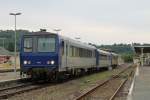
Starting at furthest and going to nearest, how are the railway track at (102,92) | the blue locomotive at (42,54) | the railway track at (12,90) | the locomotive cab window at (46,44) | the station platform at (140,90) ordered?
Answer: the locomotive cab window at (46,44)
the blue locomotive at (42,54)
the railway track at (102,92)
the railway track at (12,90)
the station platform at (140,90)

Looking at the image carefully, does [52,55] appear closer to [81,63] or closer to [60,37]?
[60,37]

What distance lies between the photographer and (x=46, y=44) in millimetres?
27250

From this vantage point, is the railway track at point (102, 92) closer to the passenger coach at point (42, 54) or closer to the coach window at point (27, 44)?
the passenger coach at point (42, 54)

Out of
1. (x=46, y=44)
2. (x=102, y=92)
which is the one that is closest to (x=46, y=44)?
(x=46, y=44)

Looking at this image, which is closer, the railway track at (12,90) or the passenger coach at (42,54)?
the railway track at (12,90)

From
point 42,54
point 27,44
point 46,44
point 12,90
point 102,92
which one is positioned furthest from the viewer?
point 27,44

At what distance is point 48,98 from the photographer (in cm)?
1839

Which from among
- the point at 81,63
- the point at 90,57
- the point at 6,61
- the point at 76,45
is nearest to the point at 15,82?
the point at 76,45

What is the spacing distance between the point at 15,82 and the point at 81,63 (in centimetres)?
930

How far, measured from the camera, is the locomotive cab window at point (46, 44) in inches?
1064

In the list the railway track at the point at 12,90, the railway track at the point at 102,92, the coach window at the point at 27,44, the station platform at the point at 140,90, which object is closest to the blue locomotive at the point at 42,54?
the coach window at the point at 27,44

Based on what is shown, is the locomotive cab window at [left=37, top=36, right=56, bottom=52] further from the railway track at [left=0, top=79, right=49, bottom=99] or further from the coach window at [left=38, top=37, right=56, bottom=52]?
the railway track at [left=0, top=79, right=49, bottom=99]

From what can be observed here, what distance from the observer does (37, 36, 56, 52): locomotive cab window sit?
27.0 metres

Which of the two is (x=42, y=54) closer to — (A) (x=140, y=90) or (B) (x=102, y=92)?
(B) (x=102, y=92)
